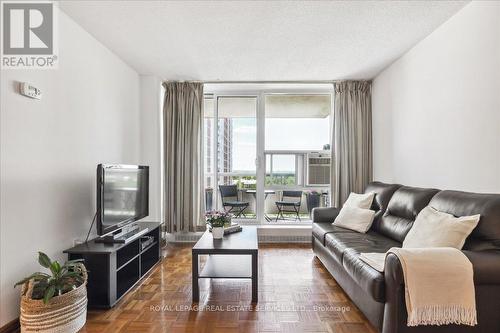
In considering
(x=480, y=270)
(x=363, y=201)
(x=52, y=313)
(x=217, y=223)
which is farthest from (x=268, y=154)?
(x=52, y=313)

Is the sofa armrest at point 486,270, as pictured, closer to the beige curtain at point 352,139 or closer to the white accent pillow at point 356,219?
the white accent pillow at point 356,219

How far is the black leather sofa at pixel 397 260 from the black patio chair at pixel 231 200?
1.86 meters

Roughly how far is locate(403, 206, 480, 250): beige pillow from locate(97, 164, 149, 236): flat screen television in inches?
103

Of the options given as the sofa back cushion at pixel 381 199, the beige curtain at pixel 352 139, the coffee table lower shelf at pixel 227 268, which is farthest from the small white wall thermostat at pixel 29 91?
the beige curtain at pixel 352 139

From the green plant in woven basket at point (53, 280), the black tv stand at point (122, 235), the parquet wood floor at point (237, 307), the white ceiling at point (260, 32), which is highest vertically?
the white ceiling at point (260, 32)

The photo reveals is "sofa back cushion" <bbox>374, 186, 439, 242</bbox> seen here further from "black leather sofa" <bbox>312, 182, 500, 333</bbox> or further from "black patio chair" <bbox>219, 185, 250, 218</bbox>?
"black patio chair" <bbox>219, 185, 250, 218</bbox>

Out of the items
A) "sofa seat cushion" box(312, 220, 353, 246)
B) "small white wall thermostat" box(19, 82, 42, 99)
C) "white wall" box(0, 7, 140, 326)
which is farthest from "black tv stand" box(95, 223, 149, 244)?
"sofa seat cushion" box(312, 220, 353, 246)

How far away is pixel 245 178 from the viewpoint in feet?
15.8

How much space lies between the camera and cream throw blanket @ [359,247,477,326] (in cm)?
167

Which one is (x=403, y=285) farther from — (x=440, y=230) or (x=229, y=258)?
(x=229, y=258)

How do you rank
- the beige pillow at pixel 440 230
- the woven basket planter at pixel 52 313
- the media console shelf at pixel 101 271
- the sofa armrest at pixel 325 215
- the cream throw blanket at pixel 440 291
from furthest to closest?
the sofa armrest at pixel 325 215
the media console shelf at pixel 101 271
the beige pillow at pixel 440 230
the woven basket planter at pixel 52 313
the cream throw blanket at pixel 440 291

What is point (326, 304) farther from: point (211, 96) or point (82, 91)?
point (211, 96)

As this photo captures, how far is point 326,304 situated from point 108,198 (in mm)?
2199

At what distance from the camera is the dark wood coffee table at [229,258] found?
248cm
